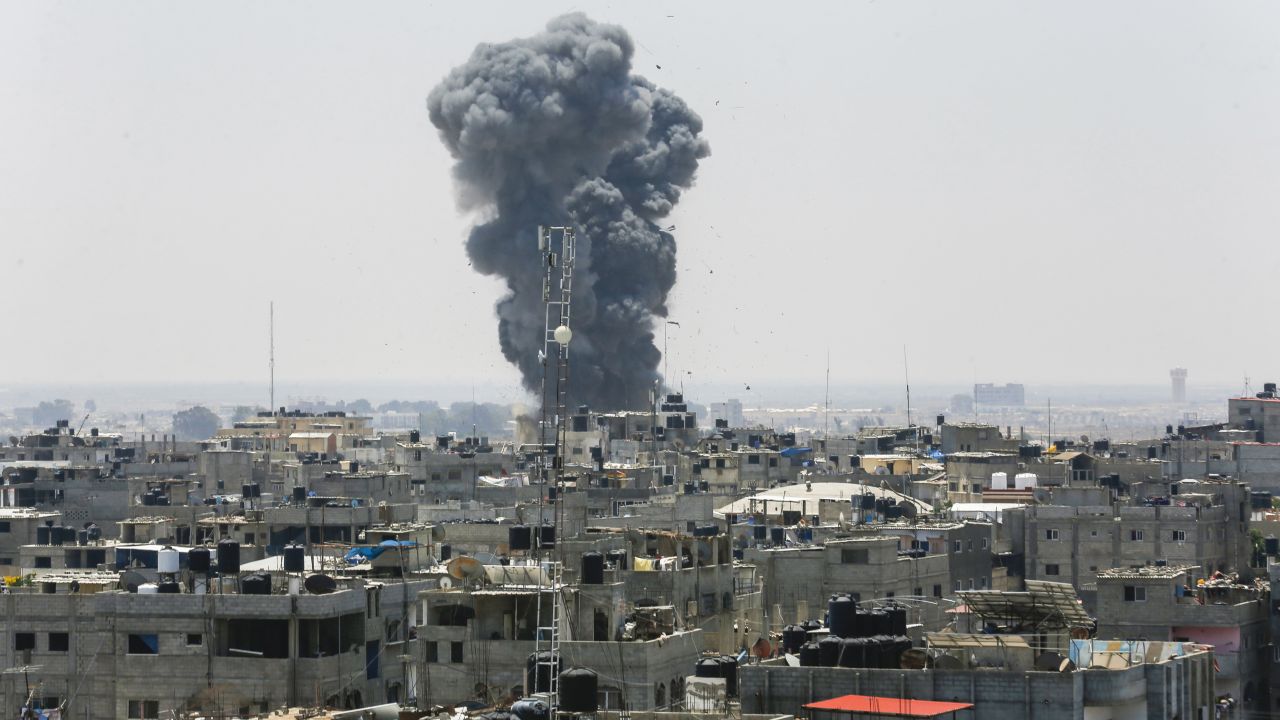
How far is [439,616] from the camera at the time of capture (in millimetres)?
37906

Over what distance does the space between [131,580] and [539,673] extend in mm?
13717

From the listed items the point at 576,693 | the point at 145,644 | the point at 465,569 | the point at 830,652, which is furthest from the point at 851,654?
the point at 145,644

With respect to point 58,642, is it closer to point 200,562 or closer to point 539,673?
point 200,562

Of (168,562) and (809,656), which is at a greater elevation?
(168,562)

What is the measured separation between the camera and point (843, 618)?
3053 centimetres

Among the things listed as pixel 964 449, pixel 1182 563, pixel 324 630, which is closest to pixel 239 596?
pixel 324 630

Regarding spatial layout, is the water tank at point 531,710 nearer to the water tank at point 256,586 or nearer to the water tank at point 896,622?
the water tank at point 896,622

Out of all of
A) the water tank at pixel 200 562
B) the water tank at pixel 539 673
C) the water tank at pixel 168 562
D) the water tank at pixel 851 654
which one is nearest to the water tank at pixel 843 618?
the water tank at pixel 851 654

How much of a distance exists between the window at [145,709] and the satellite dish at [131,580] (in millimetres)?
4407

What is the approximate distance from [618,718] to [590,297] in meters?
109

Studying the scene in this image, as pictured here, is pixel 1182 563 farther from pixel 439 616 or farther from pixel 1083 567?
pixel 439 616

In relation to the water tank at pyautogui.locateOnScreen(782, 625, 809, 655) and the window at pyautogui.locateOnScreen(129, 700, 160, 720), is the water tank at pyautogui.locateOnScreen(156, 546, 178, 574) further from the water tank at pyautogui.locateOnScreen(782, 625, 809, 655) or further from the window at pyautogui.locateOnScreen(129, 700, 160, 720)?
the water tank at pyautogui.locateOnScreen(782, 625, 809, 655)

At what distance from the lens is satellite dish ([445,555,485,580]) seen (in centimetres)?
3969

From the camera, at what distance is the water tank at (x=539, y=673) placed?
32531mm
